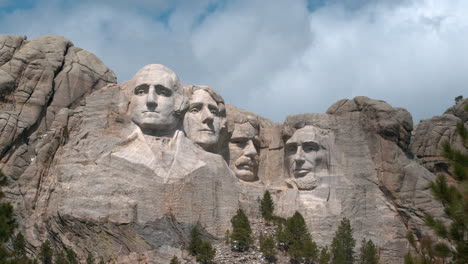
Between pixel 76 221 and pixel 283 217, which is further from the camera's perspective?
pixel 283 217

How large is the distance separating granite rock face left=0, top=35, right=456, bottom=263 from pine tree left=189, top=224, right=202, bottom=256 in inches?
7.2

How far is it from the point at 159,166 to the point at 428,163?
285 inches

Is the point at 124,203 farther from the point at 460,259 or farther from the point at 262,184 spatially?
the point at 460,259

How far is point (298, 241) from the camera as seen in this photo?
23.3 m

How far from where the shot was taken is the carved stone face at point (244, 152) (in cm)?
2555

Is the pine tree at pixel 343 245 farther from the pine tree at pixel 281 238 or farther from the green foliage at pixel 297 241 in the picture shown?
the pine tree at pixel 281 238

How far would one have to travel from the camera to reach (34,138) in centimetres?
2403

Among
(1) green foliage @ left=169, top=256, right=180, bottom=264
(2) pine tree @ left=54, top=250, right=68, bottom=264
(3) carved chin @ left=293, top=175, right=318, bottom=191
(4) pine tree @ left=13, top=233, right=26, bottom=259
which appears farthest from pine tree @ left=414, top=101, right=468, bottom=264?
(4) pine tree @ left=13, top=233, right=26, bottom=259

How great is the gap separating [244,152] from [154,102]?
3065 millimetres

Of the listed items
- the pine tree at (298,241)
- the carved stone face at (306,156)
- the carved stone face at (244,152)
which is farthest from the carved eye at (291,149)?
the pine tree at (298,241)

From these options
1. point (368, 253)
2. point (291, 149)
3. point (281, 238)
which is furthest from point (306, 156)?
point (368, 253)

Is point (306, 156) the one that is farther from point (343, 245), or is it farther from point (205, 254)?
point (205, 254)

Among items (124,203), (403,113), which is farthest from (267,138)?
(124,203)

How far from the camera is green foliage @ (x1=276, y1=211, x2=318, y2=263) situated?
23109 mm
